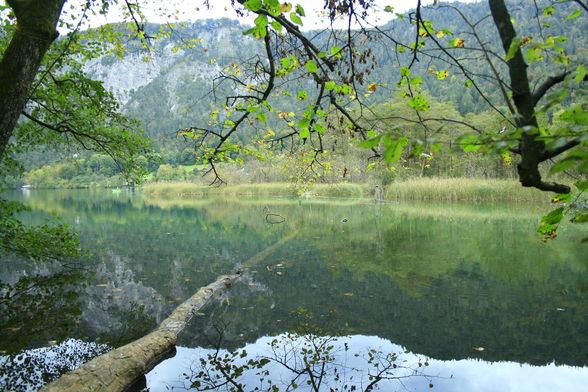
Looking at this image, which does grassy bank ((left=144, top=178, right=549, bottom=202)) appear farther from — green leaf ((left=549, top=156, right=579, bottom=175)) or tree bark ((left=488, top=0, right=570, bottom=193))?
green leaf ((left=549, top=156, right=579, bottom=175))

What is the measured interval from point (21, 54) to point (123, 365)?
7.99 ft

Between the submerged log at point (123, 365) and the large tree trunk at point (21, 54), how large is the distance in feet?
5.64

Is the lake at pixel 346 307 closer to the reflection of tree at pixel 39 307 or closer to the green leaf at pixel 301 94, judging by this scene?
the reflection of tree at pixel 39 307

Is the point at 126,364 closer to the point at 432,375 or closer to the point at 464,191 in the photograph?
the point at 432,375

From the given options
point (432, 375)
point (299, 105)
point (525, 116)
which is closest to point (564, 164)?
point (525, 116)

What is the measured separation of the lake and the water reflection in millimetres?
15

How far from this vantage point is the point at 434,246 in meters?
9.49

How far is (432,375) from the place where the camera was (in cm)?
338

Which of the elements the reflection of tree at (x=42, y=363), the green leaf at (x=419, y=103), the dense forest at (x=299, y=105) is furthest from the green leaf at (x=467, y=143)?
the reflection of tree at (x=42, y=363)

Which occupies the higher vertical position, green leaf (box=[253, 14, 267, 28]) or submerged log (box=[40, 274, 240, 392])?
Result: green leaf (box=[253, 14, 267, 28])

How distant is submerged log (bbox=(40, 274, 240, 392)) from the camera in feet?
8.87

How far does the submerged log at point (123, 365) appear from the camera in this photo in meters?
2.70

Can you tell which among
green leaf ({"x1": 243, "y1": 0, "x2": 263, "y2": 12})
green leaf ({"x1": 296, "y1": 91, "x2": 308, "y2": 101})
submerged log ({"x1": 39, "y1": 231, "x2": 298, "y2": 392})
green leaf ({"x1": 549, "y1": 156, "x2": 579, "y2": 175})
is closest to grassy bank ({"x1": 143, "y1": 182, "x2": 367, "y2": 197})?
submerged log ({"x1": 39, "y1": 231, "x2": 298, "y2": 392})

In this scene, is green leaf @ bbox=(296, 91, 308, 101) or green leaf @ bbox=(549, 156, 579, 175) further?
green leaf @ bbox=(296, 91, 308, 101)
